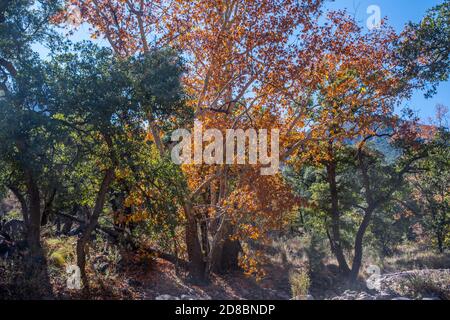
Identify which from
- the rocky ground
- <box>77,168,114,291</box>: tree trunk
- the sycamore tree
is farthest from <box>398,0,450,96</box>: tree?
<box>77,168,114,291</box>: tree trunk

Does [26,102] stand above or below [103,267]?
above

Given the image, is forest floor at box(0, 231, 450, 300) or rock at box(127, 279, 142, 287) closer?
forest floor at box(0, 231, 450, 300)

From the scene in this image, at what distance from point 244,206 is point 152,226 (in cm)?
260

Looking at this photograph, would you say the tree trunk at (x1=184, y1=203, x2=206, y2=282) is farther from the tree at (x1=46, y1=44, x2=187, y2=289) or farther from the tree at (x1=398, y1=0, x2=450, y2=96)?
the tree at (x1=398, y1=0, x2=450, y2=96)

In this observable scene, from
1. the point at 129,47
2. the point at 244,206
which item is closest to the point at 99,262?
the point at 244,206

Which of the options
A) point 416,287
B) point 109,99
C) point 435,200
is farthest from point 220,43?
point 435,200

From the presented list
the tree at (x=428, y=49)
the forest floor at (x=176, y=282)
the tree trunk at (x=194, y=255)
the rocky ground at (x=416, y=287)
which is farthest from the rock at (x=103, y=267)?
the tree at (x=428, y=49)

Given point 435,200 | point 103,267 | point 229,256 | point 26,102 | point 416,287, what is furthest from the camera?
point 435,200

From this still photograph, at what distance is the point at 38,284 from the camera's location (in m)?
8.16

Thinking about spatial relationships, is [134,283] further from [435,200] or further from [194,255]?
[435,200]

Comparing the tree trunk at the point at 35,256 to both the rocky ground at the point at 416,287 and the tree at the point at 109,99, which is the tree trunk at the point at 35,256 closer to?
the tree at the point at 109,99

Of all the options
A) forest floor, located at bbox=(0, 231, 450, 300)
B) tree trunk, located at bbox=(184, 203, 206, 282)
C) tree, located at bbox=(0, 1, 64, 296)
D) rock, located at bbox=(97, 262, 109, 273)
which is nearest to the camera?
tree, located at bbox=(0, 1, 64, 296)

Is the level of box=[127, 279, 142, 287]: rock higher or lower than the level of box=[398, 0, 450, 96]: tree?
lower

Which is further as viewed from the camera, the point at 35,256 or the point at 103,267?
the point at 103,267
